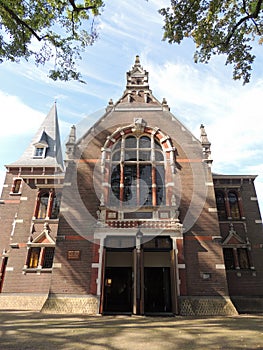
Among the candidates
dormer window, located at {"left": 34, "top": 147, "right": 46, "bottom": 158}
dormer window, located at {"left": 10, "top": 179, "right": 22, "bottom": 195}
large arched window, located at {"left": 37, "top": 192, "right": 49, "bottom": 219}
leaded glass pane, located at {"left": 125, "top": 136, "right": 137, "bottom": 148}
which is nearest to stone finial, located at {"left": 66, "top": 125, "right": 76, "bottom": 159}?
leaded glass pane, located at {"left": 125, "top": 136, "right": 137, "bottom": 148}

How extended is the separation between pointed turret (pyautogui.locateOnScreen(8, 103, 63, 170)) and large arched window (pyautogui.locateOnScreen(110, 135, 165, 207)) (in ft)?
25.5

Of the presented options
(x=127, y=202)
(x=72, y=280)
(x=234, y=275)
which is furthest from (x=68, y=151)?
(x=234, y=275)

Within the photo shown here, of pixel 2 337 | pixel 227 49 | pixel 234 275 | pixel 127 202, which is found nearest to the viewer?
pixel 2 337

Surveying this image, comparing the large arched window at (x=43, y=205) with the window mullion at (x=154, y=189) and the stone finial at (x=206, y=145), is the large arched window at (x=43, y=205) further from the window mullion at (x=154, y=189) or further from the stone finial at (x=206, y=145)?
the stone finial at (x=206, y=145)

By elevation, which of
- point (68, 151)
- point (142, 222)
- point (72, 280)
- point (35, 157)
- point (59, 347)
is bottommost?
point (59, 347)

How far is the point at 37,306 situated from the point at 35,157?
12.9 metres

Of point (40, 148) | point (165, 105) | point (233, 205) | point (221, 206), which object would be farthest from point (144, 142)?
point (40, 148)

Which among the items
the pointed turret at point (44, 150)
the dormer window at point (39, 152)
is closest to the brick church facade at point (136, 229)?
the pointed turret at point (44, 150)

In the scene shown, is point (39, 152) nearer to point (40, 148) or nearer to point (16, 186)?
point (40, 148)

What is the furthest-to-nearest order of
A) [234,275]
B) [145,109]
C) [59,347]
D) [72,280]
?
[145,109]
[234,275]
[72,280]
[59,347]

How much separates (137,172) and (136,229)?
3.87 meters

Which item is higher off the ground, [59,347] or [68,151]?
[68,151]

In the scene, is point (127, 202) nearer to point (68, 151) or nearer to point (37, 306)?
Answer: point (68, 151)

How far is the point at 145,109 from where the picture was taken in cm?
1836
